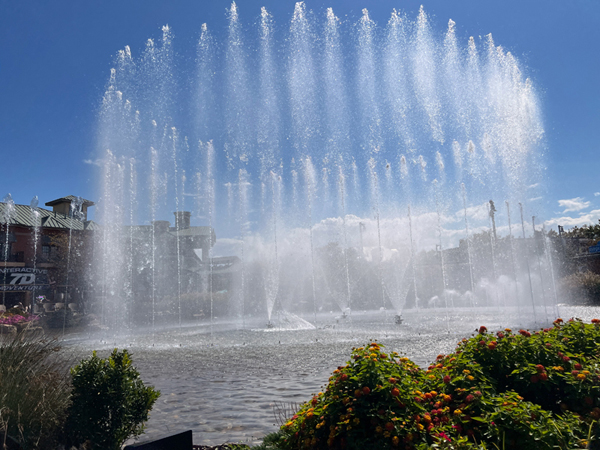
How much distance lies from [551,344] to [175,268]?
199 ft

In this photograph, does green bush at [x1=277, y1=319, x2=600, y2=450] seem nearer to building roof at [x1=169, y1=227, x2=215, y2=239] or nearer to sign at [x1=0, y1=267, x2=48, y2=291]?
sign at [x1=0, y1=267, x2=48, y2=291]

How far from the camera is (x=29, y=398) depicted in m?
3.94

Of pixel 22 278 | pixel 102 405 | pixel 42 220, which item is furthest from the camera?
pixel 42 220

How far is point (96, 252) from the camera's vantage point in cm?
4309

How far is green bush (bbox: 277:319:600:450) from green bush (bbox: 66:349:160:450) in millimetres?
1592

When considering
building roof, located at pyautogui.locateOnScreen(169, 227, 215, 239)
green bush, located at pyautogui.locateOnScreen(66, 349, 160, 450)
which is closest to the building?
building roof, located at pyautogui.locateOnScreen(169, 227, 215, 239)

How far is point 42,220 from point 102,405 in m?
47.1

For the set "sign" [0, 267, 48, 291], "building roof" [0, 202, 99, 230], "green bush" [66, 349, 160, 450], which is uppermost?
"building roof" [0, 202, 99, 230]

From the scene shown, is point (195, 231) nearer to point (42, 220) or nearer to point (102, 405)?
point (42, 220)

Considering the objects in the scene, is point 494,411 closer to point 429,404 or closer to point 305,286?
point 429,404

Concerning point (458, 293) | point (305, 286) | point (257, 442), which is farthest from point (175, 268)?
point (257, 442)

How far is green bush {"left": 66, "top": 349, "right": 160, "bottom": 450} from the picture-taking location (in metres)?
3.83

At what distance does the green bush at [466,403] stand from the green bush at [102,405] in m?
1.59

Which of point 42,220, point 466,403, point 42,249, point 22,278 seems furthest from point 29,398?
point 42,220
